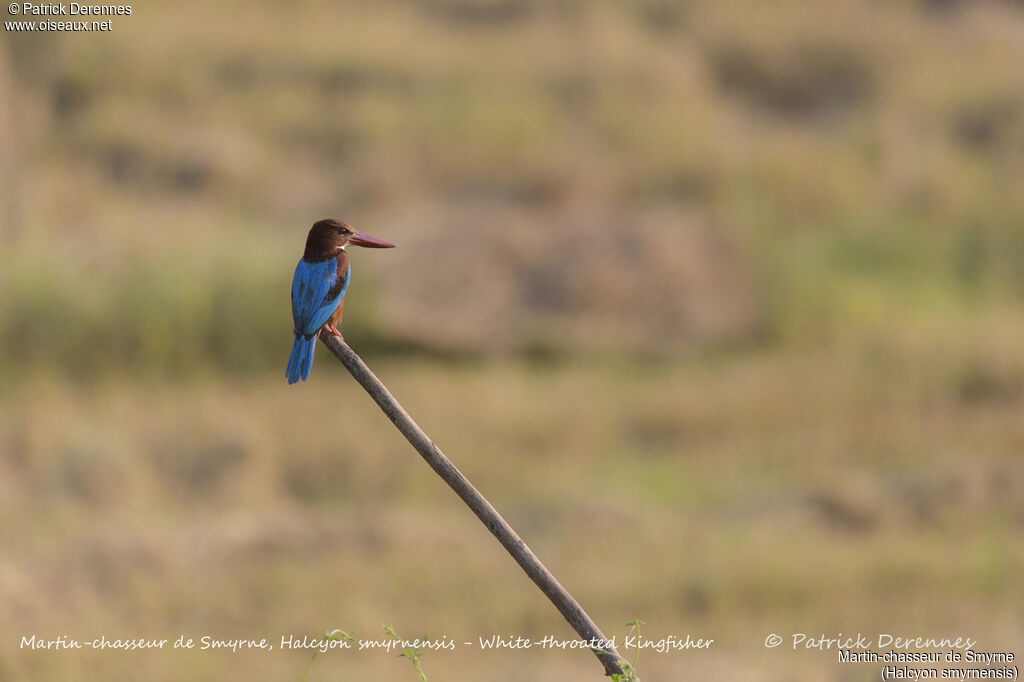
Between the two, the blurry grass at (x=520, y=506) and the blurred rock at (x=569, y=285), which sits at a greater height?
the blurred rock at (x=569, y=285)

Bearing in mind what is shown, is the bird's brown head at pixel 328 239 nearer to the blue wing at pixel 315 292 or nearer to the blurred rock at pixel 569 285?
the blue wing at pixel 315 292

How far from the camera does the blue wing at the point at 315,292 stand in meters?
1.59

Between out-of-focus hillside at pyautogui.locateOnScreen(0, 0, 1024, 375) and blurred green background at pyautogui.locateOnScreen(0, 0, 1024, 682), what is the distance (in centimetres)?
4

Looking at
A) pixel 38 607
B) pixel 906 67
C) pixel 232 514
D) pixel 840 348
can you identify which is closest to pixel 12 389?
pixel 232 514

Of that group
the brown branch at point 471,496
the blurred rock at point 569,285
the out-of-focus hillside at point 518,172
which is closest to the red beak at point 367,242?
the brown branch at point 471,496

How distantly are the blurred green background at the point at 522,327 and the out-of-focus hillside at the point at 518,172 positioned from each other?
0.04m

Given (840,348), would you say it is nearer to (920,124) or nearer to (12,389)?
(920,124)

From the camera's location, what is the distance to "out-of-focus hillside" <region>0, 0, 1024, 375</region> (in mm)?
10695

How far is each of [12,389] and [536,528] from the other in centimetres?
448

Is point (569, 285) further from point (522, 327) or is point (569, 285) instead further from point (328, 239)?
point (328, 239)

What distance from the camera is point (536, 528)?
7457 millimetres

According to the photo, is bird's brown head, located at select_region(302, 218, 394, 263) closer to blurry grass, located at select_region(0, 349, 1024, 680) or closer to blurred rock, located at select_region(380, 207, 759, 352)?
blurry grass, located at select_region(0, 349, 1024, 680)

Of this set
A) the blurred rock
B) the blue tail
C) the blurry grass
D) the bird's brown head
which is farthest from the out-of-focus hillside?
the bird's brown head

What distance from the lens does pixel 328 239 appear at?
1.54 meters
